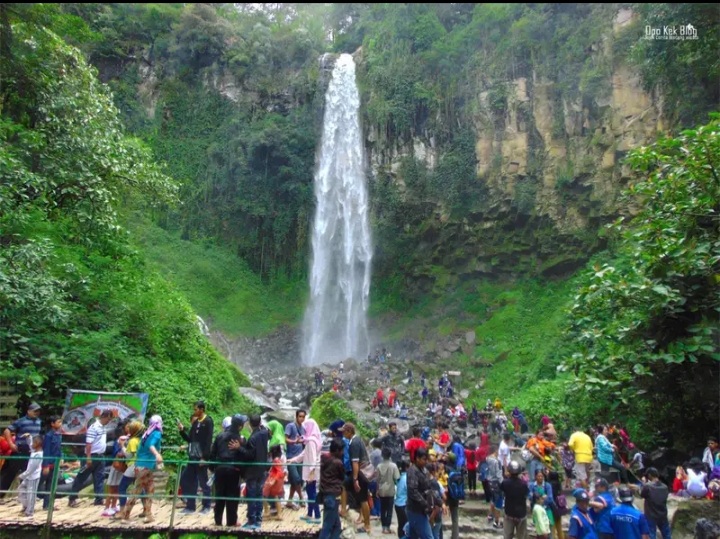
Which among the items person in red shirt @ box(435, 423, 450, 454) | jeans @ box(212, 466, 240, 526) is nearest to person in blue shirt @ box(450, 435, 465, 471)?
person in red shirt @ box(435, 423, 450, 454)

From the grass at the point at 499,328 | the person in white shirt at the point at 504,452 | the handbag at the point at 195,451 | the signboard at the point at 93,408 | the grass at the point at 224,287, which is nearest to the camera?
the handbag at the point at 195,451

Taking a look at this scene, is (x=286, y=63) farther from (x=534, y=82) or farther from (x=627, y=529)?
(x=627, y=529)

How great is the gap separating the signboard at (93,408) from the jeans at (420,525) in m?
4.46

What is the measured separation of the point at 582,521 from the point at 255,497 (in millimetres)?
3190

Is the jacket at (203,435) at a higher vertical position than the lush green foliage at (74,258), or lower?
lower

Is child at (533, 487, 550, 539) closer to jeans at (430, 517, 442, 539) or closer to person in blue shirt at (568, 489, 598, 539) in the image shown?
person in blue shirt at (568, 489, 598, 539)

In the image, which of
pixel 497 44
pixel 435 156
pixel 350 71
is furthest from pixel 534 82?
pixel 350 71

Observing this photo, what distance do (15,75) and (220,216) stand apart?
22.2 metres

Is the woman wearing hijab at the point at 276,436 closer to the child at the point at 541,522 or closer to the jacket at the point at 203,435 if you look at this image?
the jacket at the point at 203,435

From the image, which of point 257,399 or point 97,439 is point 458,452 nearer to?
point 97,439

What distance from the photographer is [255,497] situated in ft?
16.9

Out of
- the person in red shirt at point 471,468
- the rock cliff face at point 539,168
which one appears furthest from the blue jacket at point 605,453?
the rock cliff face at point 539,168

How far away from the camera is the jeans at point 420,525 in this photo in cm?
477

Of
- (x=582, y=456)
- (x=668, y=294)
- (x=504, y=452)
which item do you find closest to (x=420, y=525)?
(x=504, y=452)
